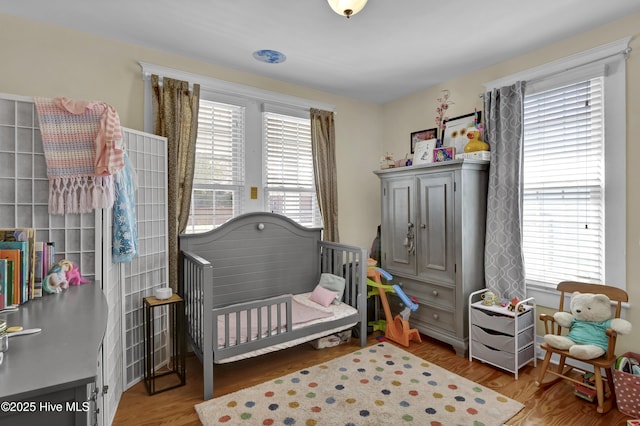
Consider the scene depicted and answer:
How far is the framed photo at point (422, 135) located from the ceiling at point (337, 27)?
648 mm

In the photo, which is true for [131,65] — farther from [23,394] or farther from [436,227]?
A: [436,227]

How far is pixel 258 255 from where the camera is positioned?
3100 millimetres

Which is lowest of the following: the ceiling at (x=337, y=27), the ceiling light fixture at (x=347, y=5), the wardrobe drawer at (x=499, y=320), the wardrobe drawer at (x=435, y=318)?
the wardrobe drawer at (x=435, y=318)

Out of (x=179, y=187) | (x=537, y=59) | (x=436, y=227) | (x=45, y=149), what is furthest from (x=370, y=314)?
(x=45, y=149)

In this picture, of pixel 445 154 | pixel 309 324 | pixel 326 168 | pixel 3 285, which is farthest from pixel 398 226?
pixel 3 285

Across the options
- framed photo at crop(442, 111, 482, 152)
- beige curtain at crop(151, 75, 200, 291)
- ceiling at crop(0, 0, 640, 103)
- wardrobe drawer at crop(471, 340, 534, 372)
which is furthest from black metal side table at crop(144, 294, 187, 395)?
framed photo at crop(442, 111, 482, 152)

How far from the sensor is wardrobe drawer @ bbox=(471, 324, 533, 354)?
97.5 inches

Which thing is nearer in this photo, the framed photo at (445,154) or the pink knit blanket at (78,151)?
the pink knit blanket at (78,151)

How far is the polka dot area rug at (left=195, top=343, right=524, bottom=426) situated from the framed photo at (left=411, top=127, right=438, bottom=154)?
225 centimetres

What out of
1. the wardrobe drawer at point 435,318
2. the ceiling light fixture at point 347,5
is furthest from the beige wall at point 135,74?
the ceiling light fixture at point 347,5

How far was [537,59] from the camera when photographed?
9.00ft

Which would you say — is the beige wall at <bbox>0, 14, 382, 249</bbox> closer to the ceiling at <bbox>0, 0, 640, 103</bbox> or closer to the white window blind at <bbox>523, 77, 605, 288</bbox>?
the ceiling at <bbox>0, 0, 640, 103</bbox>

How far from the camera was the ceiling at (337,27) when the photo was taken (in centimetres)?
212

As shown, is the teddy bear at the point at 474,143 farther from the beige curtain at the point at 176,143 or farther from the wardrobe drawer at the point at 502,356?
the beige curtain at the point at 176,143
